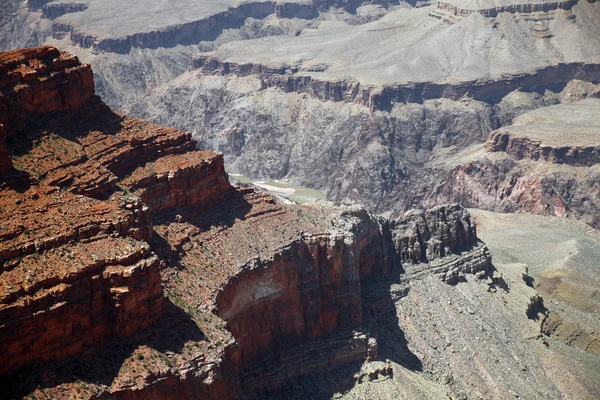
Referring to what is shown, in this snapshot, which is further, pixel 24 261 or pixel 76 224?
pixel 76 224

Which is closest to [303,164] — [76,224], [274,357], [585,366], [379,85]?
[379,85]

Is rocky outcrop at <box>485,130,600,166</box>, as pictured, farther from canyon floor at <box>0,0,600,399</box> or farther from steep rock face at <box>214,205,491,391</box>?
steep rock face at <box>214,205,491,391</box>

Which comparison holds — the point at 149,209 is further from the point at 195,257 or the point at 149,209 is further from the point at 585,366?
the point at 585,366

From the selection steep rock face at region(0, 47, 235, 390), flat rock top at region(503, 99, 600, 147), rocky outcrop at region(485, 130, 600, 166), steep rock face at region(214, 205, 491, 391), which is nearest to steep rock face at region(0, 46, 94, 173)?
steep rock face at region(0, 47, 235, 390)

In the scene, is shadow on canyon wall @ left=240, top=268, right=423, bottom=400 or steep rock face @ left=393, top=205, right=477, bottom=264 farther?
steep rock face @ left=393, top=205, right=477, bottom=264

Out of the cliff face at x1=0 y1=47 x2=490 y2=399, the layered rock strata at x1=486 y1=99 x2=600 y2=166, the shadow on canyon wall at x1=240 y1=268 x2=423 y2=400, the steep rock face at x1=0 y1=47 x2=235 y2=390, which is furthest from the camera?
the layered rock strata at x1=486 y1=99 x2=600 y2=166

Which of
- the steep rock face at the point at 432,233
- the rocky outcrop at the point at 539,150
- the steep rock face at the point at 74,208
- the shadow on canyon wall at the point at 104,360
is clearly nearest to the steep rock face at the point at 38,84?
the steep rock face at the point at 74,208
